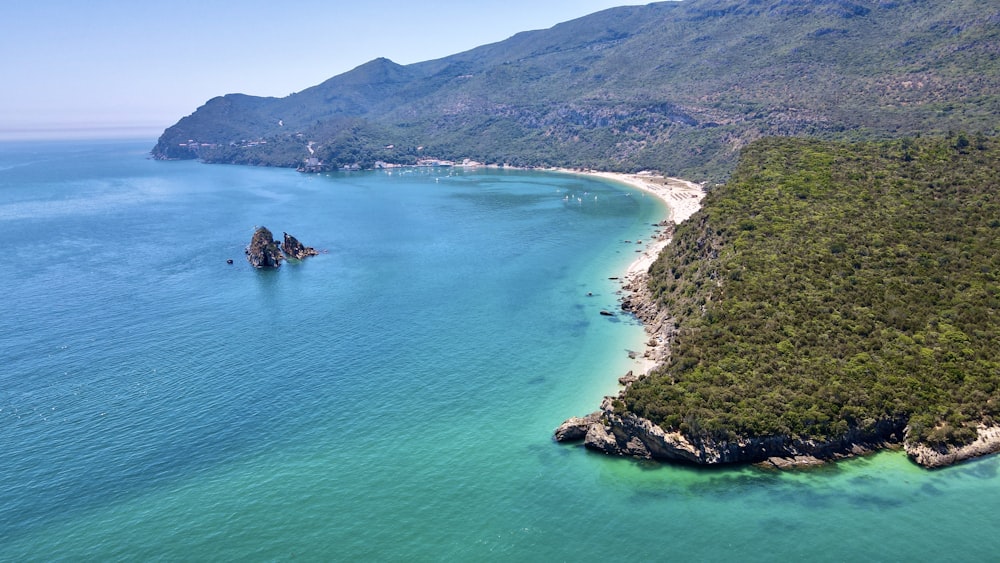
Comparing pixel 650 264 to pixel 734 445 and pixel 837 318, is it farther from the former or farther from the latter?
pixel 734 445

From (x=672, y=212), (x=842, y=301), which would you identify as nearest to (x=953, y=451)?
(x=842, y=301)

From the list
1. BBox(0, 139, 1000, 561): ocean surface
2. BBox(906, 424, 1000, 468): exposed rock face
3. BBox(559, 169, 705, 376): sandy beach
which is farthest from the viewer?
BBox(559, 169, 705, 376): sandy beach

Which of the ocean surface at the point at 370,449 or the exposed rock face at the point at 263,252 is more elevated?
the exposed rock face at the point at 263,252

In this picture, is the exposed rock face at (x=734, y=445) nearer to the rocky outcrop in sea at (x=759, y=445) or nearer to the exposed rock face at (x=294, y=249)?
the rocky outcrop in sea at (x=759, y=445)

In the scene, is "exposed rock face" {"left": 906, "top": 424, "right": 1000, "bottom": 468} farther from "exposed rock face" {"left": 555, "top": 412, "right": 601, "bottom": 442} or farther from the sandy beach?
"exposed rock face" {"left": 555, "top": 412, "right": 601, "bottom": 442}

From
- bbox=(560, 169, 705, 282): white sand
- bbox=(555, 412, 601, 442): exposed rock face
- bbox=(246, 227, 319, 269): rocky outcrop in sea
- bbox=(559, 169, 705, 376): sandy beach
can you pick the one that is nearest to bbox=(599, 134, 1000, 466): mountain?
bbox=(555, 412, 601, 442): exposed rock face

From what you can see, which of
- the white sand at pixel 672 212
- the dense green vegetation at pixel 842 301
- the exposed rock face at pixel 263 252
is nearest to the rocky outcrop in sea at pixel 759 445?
the dense green vegetation at pixel 842 301

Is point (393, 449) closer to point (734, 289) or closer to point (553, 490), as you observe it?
point (553, 490)

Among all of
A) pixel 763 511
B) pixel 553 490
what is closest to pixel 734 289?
pixel 763 511
